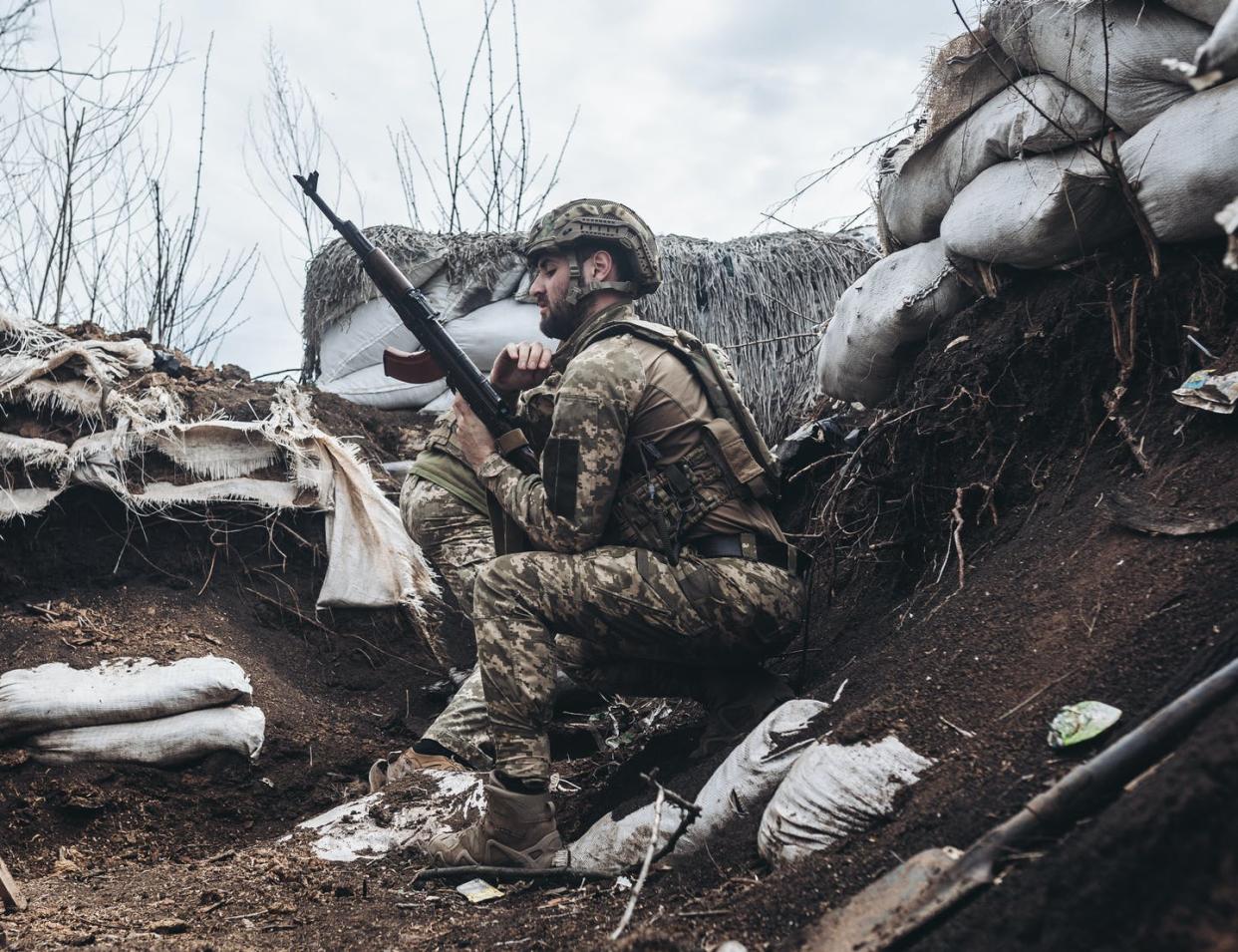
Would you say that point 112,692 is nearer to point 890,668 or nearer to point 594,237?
point 594,237

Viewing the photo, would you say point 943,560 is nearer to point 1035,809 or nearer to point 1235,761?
point 1035,809

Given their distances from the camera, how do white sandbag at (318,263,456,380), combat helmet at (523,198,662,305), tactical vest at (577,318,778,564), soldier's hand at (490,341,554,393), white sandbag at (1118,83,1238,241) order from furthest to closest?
white sandbag at (318,263,456,380), soldier's hand at (490,341,554,393), combat helmet at (523,198,662,305), tactical vest at (577,318,778,564), white sandbag at (1118,83,1238,241)

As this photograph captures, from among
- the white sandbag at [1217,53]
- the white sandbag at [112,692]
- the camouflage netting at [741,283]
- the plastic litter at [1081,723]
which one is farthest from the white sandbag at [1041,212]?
the white sandbag at [112,692]

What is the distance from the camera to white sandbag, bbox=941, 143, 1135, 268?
2781 mm

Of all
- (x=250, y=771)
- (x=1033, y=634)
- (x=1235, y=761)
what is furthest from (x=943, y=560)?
(x=250, y=771)

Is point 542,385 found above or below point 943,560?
above

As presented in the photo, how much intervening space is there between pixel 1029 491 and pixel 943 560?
0.30 metres

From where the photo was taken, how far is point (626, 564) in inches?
106

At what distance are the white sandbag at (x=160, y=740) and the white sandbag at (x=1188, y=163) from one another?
331 centimetres

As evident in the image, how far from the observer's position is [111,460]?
4414mm

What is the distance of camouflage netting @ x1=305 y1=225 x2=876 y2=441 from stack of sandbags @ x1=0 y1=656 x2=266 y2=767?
9.51ft

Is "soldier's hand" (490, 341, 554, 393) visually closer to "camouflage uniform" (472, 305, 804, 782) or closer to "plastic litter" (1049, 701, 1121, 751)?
"camouflage uniform" (472, 305, 804, 782)

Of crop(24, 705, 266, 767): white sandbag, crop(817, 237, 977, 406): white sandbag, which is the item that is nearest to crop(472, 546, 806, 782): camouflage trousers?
crop(817, 237, 977, 406): white sandbag

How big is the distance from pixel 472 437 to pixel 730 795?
129 centimetres
